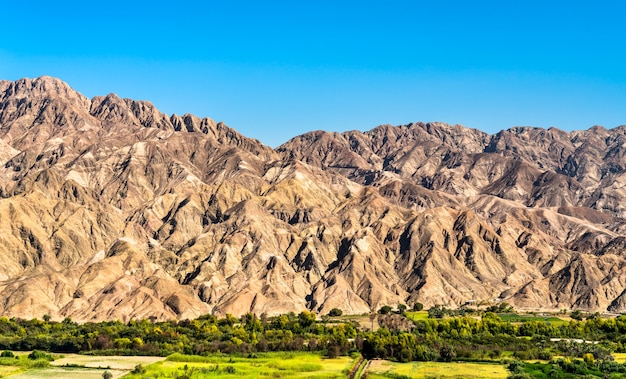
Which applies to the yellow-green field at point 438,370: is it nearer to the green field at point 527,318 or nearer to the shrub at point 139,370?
the shrub at point 139,370

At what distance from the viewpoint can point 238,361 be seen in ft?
331

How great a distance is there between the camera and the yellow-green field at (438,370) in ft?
295

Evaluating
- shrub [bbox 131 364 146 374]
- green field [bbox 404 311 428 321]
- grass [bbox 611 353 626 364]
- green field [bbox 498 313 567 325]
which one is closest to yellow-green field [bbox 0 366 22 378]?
shrub [bbox 131 364 146 374]

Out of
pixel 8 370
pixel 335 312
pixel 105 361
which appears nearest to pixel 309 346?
pixel 105 361

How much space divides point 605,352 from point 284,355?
145 feet

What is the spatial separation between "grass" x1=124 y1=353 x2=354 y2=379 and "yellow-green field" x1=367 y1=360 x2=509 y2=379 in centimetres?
404

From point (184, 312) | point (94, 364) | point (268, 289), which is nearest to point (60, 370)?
point (94, 364)

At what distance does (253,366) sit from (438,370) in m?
23.0

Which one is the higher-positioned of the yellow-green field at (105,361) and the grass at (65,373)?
the yellow-green field at (105,361)

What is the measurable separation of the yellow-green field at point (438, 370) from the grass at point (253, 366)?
13.2 ft

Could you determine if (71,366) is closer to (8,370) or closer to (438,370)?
(8,370)

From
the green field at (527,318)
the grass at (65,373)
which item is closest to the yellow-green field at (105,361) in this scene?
the grass at (65,373)

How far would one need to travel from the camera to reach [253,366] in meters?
96.4

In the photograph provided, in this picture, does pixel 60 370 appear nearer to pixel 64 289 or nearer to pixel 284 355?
pixel 284 355
